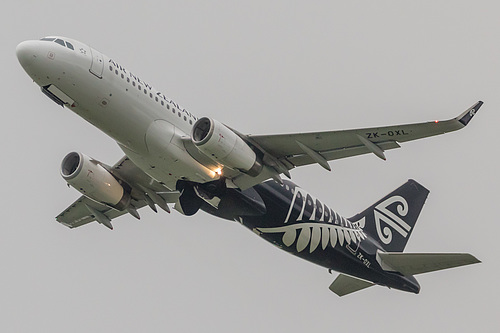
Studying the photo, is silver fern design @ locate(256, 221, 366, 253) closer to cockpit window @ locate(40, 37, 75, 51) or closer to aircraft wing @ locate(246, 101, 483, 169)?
aircraft wing @ locate(246, 101, 483, 169)

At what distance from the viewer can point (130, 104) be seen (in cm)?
3091

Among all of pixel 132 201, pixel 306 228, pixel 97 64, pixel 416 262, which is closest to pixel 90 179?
pixel 132 201

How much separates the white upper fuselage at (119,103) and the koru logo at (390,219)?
36.1 feet

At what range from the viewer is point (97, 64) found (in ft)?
100

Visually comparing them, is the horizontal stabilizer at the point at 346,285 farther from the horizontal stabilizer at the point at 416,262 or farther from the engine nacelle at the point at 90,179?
the engine nacelle at the point at 90,179

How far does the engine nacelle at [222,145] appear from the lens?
1184 inches

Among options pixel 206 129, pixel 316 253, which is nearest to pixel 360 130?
pixel 206 129

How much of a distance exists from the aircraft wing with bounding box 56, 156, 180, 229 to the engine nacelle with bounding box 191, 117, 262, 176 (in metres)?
5.66

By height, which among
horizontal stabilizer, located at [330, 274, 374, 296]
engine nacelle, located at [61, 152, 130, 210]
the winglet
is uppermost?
the winglet

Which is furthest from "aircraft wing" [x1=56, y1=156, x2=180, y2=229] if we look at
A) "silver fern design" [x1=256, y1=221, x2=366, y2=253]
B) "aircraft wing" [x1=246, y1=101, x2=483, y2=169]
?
"aircraft wing" [x1=246, y1=101, x2=483, y2=169]

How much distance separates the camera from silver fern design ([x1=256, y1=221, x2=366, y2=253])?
115 ft

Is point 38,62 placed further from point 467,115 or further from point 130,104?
point 467,115

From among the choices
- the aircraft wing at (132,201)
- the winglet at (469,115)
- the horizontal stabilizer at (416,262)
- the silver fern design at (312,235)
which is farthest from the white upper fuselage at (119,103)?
the winglet at (469,115)

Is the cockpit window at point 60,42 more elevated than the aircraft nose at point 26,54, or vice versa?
the cockpit window at point 60,42
